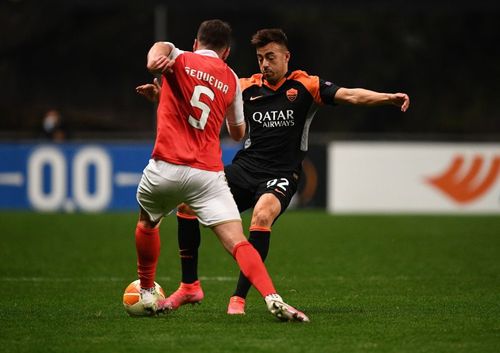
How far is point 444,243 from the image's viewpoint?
46.9 feet

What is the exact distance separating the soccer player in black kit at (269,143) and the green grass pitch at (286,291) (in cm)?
55

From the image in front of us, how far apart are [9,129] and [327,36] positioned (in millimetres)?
8031

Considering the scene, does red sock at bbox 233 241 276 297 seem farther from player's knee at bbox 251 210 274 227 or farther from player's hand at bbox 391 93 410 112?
player's hand at bbox 391 93 410 112

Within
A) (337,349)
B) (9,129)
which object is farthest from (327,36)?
(337,349)

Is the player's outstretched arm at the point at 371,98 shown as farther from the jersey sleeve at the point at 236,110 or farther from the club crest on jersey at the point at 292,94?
the jersey sleeve at the point at 236,110

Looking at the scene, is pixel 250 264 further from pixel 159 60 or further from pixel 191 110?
pixel 159 60

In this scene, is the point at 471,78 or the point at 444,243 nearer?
the point at 444,243

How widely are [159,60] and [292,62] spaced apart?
1926 centimetres

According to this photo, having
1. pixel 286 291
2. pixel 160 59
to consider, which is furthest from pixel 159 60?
pixel 286 291

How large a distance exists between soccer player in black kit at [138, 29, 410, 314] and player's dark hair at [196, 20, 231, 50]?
0.91 metres

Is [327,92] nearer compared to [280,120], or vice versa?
[327,92]

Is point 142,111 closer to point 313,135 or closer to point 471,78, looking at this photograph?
point 313,135

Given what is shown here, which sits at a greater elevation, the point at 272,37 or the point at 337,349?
the point at 272,37

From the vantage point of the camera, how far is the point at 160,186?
6.80m
